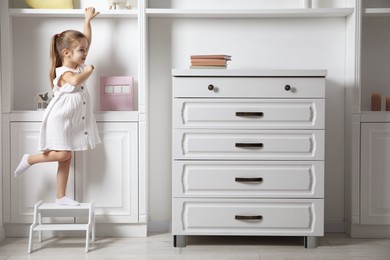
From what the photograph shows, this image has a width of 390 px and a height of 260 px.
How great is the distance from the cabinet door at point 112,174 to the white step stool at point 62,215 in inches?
4.6

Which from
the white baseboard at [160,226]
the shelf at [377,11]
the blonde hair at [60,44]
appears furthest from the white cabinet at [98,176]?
the shelf at [377,11]

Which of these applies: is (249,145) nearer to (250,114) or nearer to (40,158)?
(250,114)

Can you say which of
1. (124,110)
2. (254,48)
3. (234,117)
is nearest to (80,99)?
(124,110)

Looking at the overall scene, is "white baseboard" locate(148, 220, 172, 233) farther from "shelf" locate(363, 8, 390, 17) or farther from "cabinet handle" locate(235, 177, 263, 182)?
"shelf" locate(363, 8, 390, 17)

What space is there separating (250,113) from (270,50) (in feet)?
2.10

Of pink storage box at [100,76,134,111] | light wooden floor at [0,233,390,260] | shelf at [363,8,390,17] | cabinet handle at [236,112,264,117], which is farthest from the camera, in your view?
pink storage box at [100,76,134,111]

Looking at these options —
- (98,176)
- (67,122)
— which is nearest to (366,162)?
(98,176)

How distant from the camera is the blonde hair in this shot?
3021 mm

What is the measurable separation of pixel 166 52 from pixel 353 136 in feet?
4.14

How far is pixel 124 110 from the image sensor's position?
3.24 meters

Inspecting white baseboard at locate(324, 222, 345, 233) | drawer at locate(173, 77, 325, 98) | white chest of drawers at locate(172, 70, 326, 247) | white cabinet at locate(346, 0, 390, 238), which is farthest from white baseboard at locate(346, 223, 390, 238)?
drawer at locate(173, 77, 325, 98)

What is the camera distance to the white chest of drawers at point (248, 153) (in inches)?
114

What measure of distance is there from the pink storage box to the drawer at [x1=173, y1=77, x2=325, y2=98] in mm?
439

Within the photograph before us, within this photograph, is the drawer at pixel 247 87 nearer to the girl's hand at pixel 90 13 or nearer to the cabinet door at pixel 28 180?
the girl's hand at pixel 90 13
